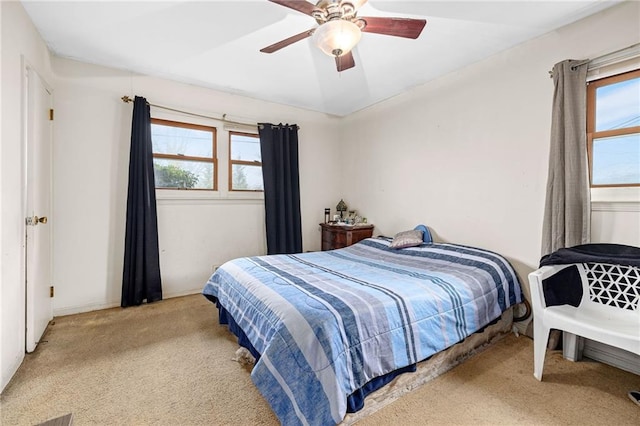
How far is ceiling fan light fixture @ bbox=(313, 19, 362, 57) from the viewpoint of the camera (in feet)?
5.27

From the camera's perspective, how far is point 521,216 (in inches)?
97.3

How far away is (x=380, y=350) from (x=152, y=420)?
1.23 metres

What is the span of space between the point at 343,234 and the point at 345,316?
8.03ft

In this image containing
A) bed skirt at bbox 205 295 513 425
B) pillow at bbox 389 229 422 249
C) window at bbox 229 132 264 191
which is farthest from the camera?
window at bbox 229 132 264 191

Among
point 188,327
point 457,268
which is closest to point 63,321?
point 188,327

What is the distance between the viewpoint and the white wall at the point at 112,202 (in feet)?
9.14

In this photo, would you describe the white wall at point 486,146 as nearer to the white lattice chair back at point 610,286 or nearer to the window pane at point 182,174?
the white lattice chair back at point 610,286

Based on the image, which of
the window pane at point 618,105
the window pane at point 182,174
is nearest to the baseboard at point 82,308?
the window pane at point 182,174

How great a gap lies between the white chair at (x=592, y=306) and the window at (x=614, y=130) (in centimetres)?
69

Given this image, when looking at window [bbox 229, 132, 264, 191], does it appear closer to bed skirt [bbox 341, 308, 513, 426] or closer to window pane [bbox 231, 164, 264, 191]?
window pane [bbox 231, 164, 264, 191]

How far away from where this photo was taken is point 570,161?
6.83 feet

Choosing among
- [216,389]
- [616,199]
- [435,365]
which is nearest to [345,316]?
[435,365]

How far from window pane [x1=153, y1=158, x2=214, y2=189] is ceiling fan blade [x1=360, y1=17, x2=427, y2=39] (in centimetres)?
256

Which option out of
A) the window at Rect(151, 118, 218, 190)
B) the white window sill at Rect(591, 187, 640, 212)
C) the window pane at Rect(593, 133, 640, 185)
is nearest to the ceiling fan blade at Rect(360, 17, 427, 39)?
the window pane at Rect(593, 133, 640, 185)
